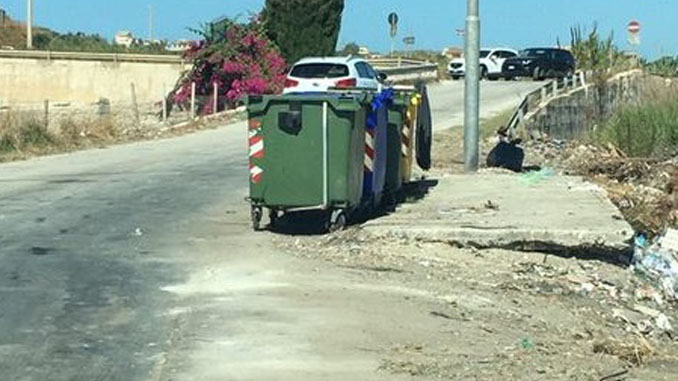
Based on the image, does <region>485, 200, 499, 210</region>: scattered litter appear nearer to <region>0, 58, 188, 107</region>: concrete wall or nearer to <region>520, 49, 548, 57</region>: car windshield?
<region>520, 49, 548, 57</region>: car windshield

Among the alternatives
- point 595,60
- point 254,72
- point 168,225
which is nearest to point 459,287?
point 168,225

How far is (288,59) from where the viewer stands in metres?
43.2

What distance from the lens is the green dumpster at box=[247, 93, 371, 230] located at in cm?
1285

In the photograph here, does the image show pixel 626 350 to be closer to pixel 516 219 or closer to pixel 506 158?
pixel 516 219

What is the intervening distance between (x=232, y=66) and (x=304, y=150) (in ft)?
92.3

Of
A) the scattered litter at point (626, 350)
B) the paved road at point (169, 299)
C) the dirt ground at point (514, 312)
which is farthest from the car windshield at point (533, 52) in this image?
the scattered litter at point (626, 350)

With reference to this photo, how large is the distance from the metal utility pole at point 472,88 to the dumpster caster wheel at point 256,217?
20.1 feet

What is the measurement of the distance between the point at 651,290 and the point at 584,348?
288 centimetres

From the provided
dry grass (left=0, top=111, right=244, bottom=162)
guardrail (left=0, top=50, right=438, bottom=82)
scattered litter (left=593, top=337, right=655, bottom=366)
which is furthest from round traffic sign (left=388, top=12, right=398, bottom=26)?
scattered litter (left=593, top=337, right=655, bottom=366)

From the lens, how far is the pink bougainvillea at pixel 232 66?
39.7 metres

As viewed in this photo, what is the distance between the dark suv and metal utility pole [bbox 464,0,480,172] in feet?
103

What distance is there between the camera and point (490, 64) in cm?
5772

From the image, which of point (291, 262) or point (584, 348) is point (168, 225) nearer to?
point (291, 262)

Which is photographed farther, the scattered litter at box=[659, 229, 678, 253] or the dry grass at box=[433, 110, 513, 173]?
the dry grass at box=[433, 110, 513, 173]
